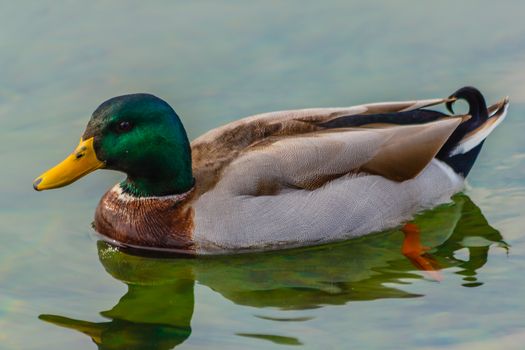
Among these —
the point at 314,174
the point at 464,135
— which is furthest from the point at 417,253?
the point at 464,135

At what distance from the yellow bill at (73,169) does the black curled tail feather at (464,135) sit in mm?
2611

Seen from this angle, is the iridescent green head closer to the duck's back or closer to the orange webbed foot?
the duck's back

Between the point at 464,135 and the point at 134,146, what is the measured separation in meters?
2.53

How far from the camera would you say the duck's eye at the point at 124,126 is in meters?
8.83

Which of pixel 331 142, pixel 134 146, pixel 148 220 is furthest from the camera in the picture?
pixel 148 220

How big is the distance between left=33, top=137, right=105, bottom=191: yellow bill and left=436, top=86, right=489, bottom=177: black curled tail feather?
261cm

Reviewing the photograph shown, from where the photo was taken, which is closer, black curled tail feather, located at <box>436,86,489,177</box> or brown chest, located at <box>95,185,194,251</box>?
brown chest, located at <box>95,185,194,251</box>

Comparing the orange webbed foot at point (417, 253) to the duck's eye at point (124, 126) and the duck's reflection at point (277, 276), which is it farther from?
the duck's eye at point (124, 126)

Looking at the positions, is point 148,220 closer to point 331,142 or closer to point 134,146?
point 134,146

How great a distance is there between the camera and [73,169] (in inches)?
347

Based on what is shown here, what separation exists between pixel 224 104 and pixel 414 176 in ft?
6.90

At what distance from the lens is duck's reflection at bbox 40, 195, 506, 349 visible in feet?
27.0

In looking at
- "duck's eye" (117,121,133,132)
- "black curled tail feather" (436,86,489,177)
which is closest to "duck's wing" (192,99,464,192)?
"black curled tail feather" (436,86,489,177)

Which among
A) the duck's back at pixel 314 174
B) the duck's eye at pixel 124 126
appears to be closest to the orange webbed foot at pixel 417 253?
the duck's back at pixel 314 174
